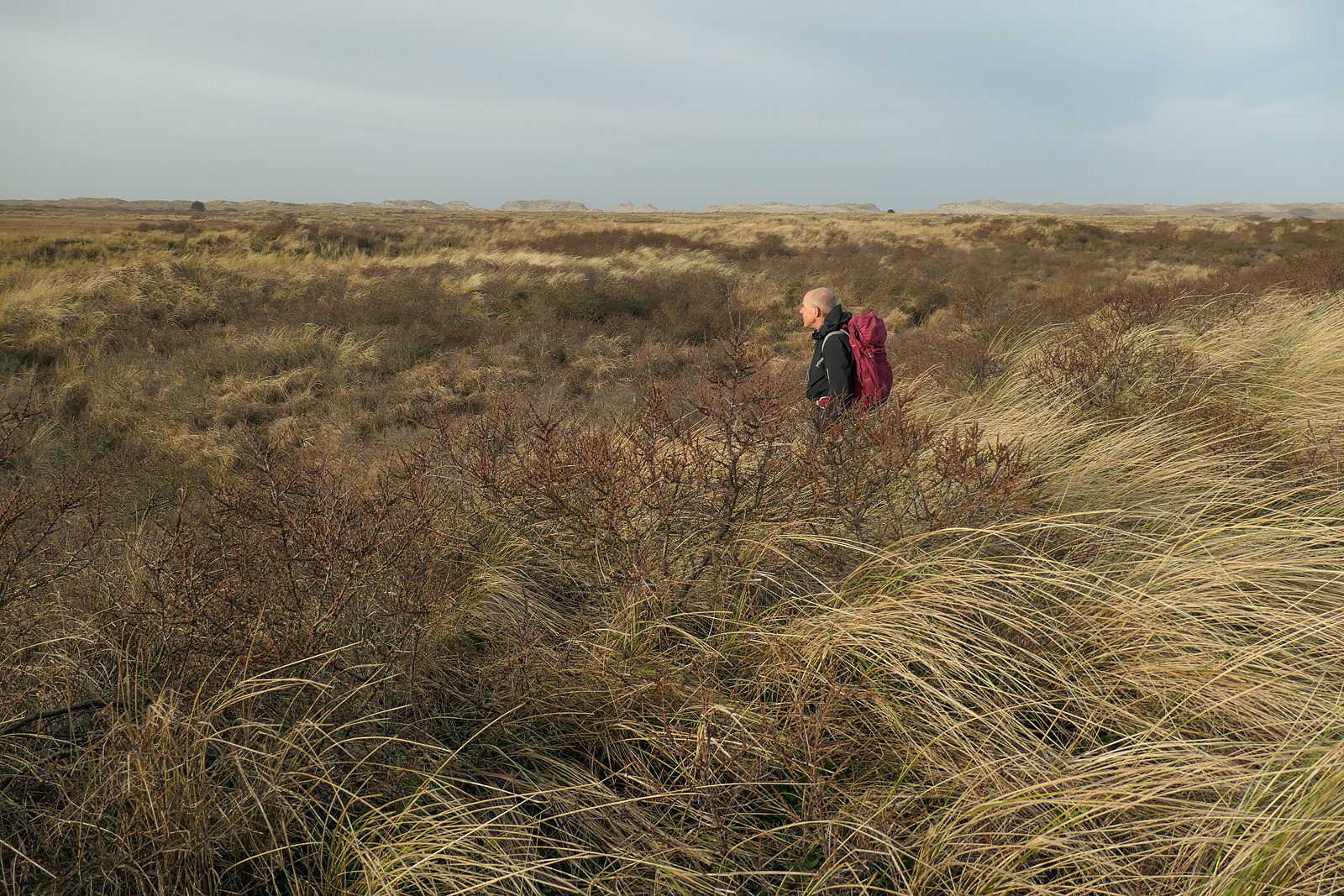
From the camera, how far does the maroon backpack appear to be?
4344 mm

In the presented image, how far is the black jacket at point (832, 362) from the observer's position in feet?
14.4

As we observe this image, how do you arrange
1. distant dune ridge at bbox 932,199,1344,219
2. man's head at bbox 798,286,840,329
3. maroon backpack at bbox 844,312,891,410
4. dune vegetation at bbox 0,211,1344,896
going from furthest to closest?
distant dune ridge at bbox 932,199,1344,219 → man's head at bbox 798,286,840,329 → maroon backpack at bbox 844,312,891,410 → dune vegetation at bbox 0,211,1344,896

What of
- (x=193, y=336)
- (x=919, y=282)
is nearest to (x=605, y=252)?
(x=919, y=282)

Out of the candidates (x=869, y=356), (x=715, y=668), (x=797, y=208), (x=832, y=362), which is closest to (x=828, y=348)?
(x=832, y=362)

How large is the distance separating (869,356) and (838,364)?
17cm

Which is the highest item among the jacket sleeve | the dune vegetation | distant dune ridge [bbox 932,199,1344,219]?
distant dune ridge [bbox 932,199,1344,219]

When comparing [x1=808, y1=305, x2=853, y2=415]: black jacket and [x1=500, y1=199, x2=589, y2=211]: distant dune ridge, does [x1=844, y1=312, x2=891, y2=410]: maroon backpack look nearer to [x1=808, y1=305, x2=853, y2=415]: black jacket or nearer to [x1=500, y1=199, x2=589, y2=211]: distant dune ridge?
[x1=808, y1=305, x2=853, y2=415]: black jacket

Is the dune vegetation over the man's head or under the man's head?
under

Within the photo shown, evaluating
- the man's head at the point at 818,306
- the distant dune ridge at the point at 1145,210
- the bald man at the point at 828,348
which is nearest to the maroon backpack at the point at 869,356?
the bald man at the point at 828,348

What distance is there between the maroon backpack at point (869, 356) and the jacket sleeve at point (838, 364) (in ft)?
0.12

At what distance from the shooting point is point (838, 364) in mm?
4391

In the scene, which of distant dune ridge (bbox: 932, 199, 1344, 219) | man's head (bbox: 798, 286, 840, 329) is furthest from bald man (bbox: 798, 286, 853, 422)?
distant dune ridge (bbox: 932, 199, 1344, 219)

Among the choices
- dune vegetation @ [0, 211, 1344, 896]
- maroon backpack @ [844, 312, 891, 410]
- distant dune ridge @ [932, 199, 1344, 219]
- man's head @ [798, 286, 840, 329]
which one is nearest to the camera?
dune vegetation @ [0, 211, 1344, 896]

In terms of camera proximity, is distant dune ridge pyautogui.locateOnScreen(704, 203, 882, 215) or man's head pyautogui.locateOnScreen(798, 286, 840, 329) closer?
man's head pyautogui.locateOnScreen(798, 286, 840, 329)
